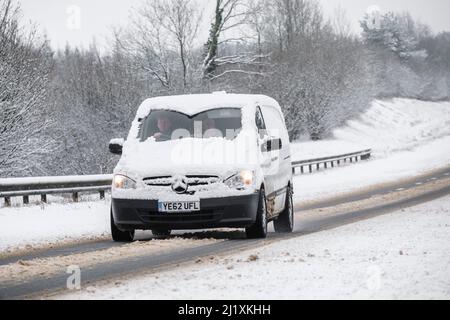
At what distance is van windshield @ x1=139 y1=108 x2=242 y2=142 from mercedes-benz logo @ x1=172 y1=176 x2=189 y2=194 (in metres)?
1.12

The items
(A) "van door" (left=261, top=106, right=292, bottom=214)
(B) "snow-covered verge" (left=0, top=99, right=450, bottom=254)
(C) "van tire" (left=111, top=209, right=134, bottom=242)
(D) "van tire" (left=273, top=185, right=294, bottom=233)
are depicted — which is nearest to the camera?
(C) "van tire" (left=111, top=209, right=134, bottom=242)

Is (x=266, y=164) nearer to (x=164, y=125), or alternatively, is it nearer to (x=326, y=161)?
(x=164, y=125)

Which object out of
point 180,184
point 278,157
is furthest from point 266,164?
point 180,184

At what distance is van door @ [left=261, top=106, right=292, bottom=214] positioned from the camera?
12.8 meters

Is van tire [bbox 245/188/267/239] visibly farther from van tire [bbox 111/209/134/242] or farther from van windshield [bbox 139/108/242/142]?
van tire [bbox 111/209/134/242]

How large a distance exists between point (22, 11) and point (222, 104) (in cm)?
1628

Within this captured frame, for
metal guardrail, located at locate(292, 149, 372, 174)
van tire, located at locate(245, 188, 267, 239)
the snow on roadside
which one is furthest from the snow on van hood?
metal guardrail, located at locate(292, 149, 372, 174)

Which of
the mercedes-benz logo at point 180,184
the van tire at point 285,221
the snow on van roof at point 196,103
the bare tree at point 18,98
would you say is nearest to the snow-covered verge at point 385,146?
the bare tree at point 18,98

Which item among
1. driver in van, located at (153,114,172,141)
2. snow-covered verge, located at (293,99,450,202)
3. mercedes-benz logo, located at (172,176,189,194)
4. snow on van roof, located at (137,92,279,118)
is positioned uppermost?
snow on van roof, located at (137,92,279,118)

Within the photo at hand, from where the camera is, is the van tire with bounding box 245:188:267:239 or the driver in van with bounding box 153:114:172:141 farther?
the driver in van with bounding box 153:114:172:141

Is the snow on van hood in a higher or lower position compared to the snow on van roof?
lower

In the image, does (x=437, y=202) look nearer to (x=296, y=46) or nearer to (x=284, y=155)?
(x=284, y=155)

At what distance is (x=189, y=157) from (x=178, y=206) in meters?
0.74
